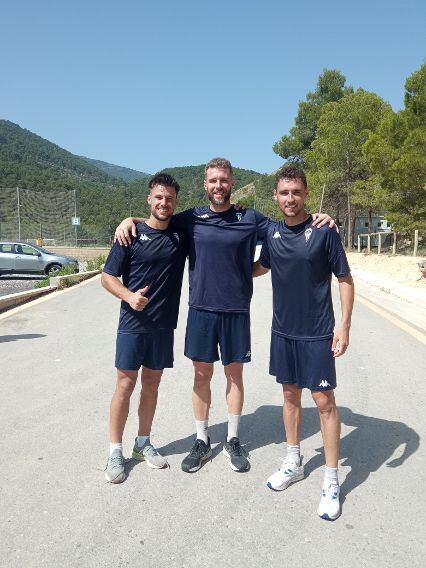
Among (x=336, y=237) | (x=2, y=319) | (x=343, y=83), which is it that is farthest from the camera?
(x=343, y=83)

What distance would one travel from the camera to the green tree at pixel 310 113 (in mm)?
50656

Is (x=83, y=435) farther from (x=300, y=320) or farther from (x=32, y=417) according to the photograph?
(x=300, y=320)

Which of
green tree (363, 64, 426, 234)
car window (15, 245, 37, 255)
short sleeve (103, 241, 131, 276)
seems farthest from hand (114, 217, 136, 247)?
green tree (363, 64, 426, 234)

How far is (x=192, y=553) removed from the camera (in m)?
2.35

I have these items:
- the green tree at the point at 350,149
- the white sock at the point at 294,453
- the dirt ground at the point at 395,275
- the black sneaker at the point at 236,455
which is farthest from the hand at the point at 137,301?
the green tree at the point at 350,149

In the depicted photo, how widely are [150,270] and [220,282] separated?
0.47m

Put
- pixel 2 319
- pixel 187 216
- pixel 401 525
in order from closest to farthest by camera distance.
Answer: pixel 401 525 < pixel 187 216 < pixel 2 319

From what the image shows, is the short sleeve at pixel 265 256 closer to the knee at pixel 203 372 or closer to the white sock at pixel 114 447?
the knee at pixel 203 372

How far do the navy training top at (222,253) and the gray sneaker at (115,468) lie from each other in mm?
1095

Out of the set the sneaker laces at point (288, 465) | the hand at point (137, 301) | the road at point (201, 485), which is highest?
the hand at point (137, 301)

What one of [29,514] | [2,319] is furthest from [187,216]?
[2,319]

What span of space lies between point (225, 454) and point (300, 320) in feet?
3.72

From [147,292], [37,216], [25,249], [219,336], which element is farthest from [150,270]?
[37,216]

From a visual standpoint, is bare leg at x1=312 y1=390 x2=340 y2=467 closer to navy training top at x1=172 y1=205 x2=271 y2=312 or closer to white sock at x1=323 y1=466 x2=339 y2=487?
white sock at x1=323 y1=466 x2=339 y2=487
